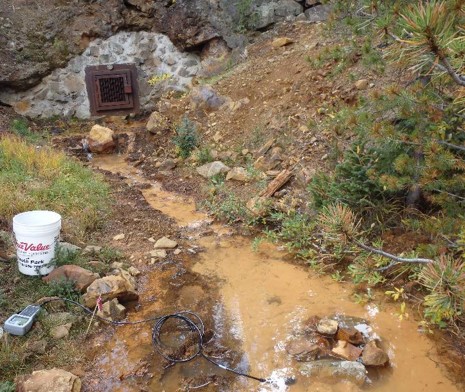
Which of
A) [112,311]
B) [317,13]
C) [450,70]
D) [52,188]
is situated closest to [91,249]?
[112,311]

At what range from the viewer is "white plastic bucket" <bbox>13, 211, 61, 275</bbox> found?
3711 millimetres

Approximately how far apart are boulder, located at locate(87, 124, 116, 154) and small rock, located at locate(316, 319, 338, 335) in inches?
242

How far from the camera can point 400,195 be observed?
15.1 ft

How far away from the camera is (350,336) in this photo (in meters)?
3.36

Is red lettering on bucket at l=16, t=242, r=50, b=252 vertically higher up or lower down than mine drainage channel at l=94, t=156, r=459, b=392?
higher up

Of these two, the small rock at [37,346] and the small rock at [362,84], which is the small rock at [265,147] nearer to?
the small rock at [362,84]

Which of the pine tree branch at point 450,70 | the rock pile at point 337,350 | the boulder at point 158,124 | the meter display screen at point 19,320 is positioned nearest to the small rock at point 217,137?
the boulder at point 158,124

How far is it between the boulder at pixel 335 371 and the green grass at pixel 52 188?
2.90 meters

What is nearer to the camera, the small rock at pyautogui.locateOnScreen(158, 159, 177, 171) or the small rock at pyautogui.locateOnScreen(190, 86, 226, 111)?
the small rock at pyautogui.locateOnScreen(158, 159, 177, 171)

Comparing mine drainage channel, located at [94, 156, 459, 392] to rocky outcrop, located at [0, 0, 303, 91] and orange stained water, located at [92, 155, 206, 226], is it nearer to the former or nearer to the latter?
orange stained water, located at [92, 155, 206, 226]

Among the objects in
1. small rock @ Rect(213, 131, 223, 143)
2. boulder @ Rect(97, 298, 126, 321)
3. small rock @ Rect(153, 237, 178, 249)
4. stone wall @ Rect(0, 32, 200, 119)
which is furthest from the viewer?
stone wall @ Rect(0, 32, 200, 119)

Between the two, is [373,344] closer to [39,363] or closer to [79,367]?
[79,367]

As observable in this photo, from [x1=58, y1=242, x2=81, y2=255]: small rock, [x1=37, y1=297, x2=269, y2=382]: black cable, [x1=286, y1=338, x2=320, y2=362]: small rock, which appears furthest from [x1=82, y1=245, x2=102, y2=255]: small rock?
[x1=286, y1=338, x2=320, y2=362]: small rock

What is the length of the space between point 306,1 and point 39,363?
8480mm
